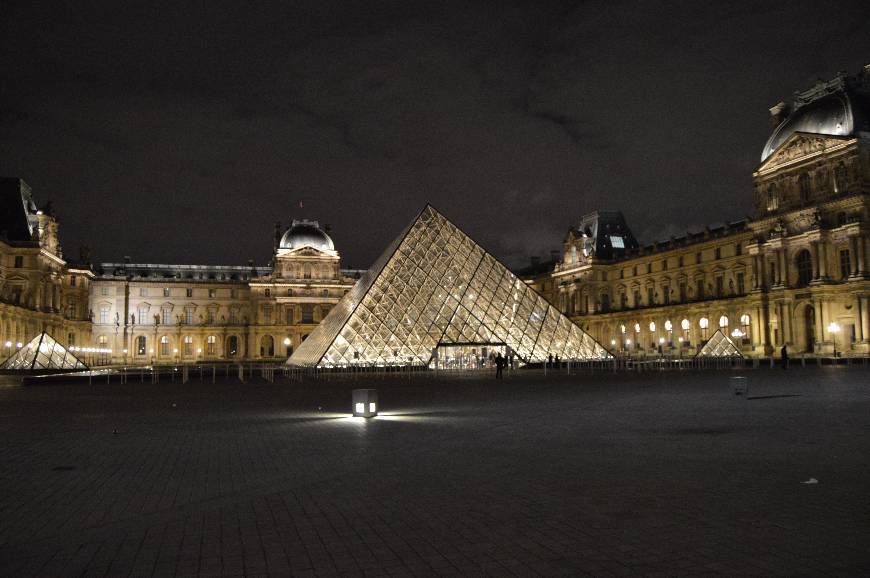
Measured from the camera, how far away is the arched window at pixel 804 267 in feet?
147

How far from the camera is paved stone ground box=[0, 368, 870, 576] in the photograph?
171 inches

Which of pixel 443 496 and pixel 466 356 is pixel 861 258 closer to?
pixel 466 356

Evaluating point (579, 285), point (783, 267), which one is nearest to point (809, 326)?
point (783, 267)

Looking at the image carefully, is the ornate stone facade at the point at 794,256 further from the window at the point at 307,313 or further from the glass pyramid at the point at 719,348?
the window at the point at 307,313

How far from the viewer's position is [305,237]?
256 ft

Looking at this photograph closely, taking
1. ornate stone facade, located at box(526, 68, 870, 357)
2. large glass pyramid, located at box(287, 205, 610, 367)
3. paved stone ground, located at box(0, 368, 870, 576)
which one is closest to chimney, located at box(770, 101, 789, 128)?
ornate stone facade, located at box(526, 68, 870, 357)

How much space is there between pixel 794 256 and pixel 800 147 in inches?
261

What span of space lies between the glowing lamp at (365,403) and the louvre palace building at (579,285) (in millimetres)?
18254

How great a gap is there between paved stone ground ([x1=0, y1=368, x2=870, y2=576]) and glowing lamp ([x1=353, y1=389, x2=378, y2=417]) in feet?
1.51

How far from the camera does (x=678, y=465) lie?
723 centimetres

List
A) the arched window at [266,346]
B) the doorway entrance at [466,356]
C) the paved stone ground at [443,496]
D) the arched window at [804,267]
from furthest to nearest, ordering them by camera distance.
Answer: the arched window at [266,346] < the arched window at [804,267] < the doorway entrance at [466,356] < the paved stone ground at [443,496]

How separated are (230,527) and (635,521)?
2839 millimetres

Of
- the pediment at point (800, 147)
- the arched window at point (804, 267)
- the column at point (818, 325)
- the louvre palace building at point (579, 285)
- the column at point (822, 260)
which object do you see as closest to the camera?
the louvre palace building at point (579, 285)

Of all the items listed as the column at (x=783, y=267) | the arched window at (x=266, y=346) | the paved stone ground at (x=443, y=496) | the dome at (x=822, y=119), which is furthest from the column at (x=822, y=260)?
the arched window at (x=266, y=346)
